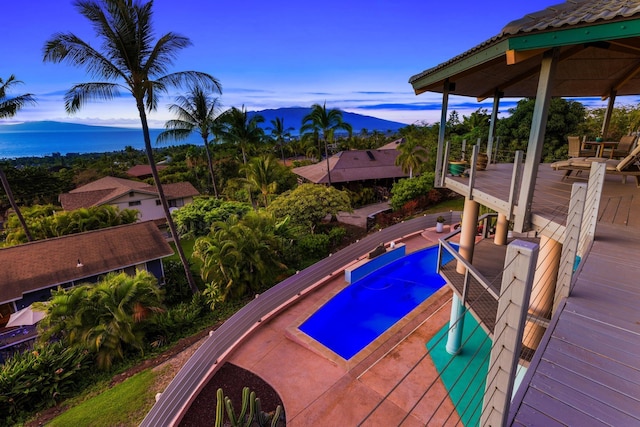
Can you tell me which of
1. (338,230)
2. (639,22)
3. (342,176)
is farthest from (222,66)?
(639,22)

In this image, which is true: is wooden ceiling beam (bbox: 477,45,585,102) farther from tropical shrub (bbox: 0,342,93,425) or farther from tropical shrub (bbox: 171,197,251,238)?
tropical shrub (bbox: 171,197,251,238)

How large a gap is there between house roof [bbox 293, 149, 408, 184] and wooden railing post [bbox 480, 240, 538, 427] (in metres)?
24.0

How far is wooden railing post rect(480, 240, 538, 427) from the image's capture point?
1.57 metres

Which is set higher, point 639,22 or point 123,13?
point 123,13

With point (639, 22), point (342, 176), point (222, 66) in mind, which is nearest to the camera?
point (639, 22)

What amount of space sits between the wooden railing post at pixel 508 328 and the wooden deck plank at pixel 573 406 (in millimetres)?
391

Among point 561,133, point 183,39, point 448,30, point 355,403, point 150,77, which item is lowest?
point 355,403

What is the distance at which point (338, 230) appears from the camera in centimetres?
1864

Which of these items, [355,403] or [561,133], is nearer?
[355,403]

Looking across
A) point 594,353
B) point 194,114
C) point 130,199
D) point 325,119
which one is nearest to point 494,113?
point 594,353

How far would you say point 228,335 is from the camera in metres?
9.27

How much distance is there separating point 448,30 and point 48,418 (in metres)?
31.1

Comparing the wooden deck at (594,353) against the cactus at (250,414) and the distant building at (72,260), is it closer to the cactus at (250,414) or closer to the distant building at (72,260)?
the cactus at (250,414)

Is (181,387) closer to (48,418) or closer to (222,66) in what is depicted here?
(48,418)
